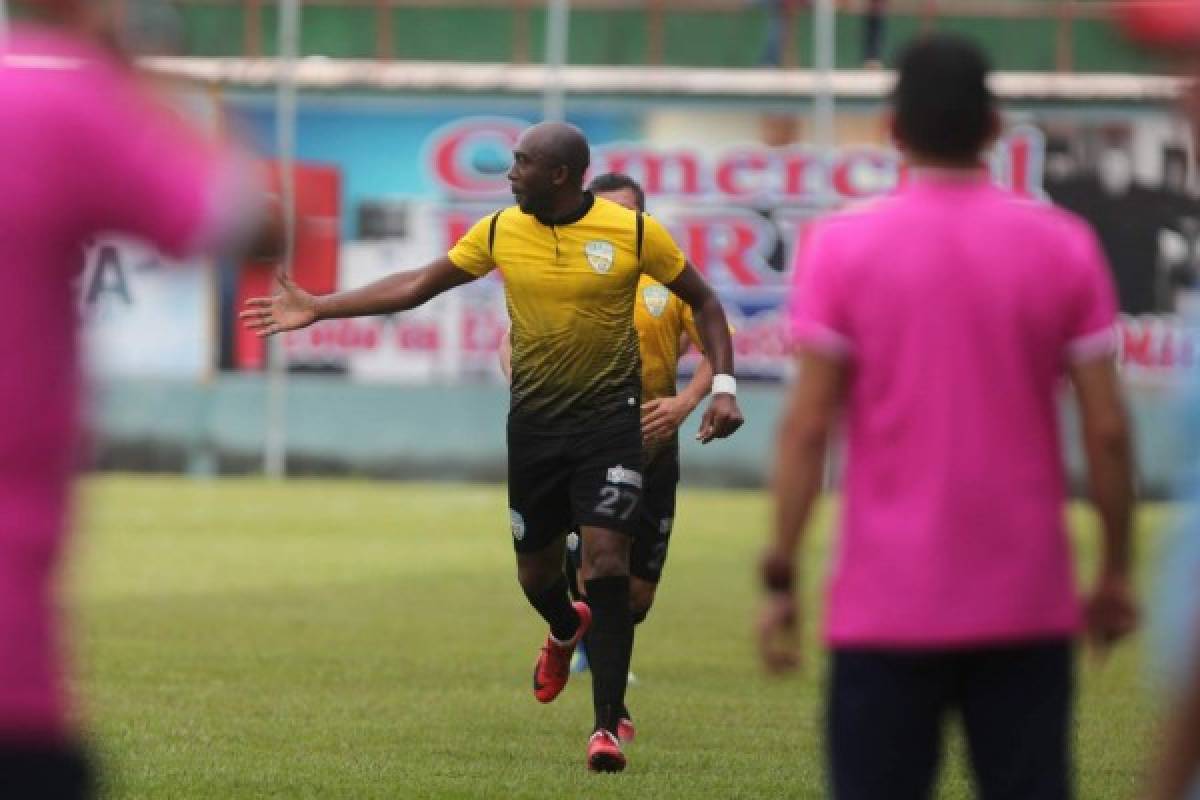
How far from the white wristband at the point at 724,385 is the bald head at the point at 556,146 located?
973mm

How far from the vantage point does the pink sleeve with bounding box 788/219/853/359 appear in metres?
5.87

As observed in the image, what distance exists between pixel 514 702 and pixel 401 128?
74.4 feet

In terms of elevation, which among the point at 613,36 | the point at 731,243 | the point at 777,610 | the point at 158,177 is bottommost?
the point at 731,243

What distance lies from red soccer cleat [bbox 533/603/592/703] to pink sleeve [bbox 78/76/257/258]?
7.93 m

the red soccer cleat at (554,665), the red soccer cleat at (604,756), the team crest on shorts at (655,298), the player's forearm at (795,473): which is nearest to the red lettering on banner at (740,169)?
the team crest on shorts at (655,298)

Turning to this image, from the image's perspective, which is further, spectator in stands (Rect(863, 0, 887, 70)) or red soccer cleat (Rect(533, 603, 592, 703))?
spectator in stands (Rect(863, 0, 887, 70))

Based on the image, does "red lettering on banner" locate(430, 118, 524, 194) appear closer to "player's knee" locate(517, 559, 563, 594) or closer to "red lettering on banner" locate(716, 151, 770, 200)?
"red lettering on banner" locate(716, 151, 770, 200)

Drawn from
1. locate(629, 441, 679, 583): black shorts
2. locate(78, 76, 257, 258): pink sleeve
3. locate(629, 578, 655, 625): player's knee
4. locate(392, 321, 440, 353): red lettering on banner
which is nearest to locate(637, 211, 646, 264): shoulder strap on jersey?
locate(629, 441, 679, 583): black shorts

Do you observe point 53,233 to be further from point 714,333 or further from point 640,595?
point 640,595

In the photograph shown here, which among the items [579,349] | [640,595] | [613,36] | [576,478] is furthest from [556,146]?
[613,36]

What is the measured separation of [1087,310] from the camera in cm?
599

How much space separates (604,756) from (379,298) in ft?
6.00

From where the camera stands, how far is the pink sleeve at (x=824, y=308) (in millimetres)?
5867

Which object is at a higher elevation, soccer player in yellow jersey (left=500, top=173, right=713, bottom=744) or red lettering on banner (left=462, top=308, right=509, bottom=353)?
soccer player in yellow jersey (left=500, top=173, right=713, bottom=744)
